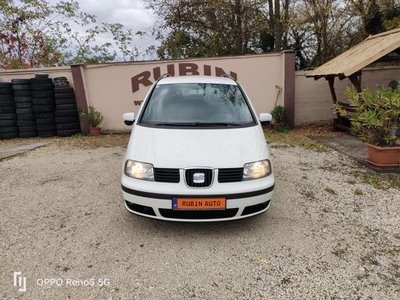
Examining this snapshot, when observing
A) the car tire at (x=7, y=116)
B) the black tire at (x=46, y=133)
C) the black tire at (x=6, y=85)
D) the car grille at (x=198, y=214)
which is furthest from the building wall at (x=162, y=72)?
the car grille at (x=198, y=214)

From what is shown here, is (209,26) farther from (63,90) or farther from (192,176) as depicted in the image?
(192,176)

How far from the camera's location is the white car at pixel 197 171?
8.25 feet

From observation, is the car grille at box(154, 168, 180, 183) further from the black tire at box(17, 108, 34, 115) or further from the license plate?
the black tire at box(17, 108, 34, 115)

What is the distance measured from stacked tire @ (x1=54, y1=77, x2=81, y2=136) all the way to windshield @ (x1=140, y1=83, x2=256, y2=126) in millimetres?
5780

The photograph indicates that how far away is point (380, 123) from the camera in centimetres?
446

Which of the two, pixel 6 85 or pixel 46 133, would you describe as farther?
pixel 46 133

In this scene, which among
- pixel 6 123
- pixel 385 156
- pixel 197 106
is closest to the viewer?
pixel 197 106

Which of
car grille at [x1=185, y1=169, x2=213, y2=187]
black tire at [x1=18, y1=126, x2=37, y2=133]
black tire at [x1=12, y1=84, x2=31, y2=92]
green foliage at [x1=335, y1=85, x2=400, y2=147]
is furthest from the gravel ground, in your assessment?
black tire at [x1=12, y1=84, x2=31, y2=92]

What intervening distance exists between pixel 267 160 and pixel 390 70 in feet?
28.4

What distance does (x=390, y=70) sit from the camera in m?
8.78

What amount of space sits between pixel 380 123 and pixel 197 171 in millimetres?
3699

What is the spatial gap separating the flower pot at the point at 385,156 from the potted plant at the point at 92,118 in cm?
755

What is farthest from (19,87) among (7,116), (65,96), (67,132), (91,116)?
(91,116)

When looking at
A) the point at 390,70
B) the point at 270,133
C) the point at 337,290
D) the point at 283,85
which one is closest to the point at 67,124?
the point at 270,133
